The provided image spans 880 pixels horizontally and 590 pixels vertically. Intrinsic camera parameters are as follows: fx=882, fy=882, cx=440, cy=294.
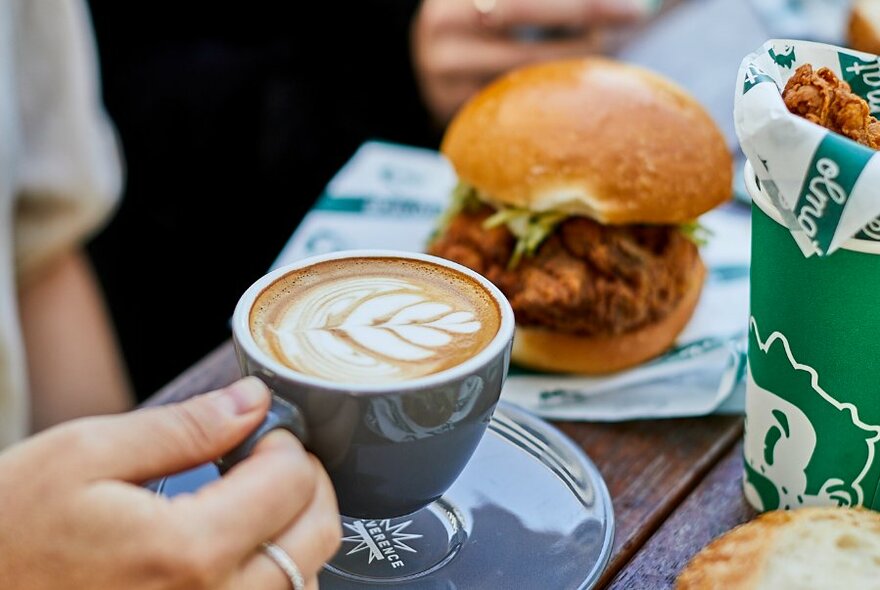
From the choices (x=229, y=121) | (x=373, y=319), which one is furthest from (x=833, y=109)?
(x=229, y=121)

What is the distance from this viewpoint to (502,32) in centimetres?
159

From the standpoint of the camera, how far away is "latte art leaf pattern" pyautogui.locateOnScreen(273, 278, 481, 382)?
64 cm

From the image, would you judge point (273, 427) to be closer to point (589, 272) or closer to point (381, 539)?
point (381, 539)

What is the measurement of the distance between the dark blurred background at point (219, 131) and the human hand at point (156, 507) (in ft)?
4.15

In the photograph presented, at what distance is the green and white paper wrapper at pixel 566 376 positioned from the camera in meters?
1.07

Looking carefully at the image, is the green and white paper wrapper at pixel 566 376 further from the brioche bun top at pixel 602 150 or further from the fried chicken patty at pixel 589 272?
the brioche bun top at pixel 602 150

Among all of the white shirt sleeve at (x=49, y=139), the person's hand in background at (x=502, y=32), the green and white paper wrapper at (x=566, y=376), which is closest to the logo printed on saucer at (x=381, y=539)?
the green and white paper wrapper at (x=566, y=376)

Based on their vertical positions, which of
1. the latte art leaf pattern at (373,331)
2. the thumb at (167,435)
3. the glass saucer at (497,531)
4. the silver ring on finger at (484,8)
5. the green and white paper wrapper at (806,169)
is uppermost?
the green and white paper wrapper at (806,169)

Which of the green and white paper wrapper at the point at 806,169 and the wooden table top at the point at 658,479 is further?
the wooden table top at the point at 658,479

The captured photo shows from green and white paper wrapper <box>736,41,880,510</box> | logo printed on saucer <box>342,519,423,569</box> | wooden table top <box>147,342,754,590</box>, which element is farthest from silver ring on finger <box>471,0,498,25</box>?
logo printed on saucer <box>342,519,423,569</box>

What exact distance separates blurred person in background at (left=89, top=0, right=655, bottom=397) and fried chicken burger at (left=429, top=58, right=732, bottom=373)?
1.48 ft

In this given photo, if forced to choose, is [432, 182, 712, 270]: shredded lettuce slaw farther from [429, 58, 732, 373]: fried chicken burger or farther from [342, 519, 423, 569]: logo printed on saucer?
[342, 519, 423, 569]: logo printed on saucer

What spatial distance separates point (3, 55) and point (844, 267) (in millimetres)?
1046

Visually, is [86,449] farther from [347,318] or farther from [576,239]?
[576,239]
